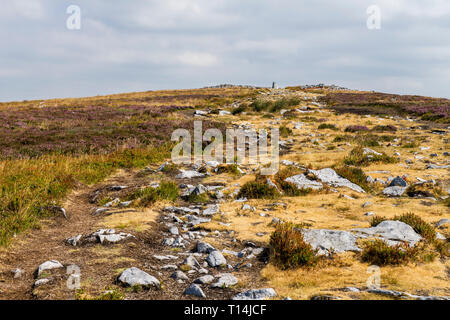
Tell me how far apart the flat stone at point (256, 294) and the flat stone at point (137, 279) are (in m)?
1.34

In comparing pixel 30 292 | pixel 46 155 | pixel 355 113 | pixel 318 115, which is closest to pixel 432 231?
pixel 30 292

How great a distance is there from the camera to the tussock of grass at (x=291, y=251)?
18.6 ft

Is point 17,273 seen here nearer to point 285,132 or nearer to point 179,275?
point 179,275

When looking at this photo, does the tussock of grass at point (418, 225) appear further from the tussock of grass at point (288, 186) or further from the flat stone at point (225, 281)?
the flat stone at point (225, 281)

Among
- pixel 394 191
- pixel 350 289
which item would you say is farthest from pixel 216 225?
pixel 394 191

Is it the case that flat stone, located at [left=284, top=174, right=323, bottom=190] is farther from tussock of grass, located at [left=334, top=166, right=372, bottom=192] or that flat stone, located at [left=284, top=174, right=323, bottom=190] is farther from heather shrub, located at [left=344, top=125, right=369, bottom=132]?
heather shrub, located at [left=344, top=125, right=369, bottom=132]

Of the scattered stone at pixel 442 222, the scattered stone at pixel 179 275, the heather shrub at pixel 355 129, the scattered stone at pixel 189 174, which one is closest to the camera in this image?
the scattered stone at pixel 179 275

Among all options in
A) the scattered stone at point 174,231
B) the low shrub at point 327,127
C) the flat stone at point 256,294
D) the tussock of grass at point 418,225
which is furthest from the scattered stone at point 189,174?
the low shrub at point 327,127

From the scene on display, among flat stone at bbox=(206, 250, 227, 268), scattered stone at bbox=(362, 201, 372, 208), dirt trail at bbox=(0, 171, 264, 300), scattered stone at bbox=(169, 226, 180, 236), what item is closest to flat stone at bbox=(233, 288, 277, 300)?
dirt trail at bbox=(0, 171, 264, 300)

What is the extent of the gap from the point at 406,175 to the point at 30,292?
42.0 ft
